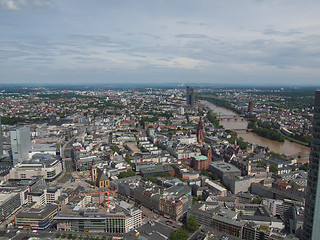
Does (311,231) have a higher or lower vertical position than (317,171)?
lower

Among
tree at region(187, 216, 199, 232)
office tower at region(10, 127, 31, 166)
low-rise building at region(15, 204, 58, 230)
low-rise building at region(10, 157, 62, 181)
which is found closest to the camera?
tree at region(187, 216, 199, 232)

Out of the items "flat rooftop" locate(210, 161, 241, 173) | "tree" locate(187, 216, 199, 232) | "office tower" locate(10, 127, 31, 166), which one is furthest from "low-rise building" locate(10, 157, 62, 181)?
"flat rooftop" locate(210, 161, 241, 173)

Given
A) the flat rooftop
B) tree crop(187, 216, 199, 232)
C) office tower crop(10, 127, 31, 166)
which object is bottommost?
tree crop(187, 216, 199, 232)

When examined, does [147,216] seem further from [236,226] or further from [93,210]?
[236,226]

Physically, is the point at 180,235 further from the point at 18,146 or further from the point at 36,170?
the point at 18,146

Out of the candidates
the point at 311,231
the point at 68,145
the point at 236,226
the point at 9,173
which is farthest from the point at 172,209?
the point at 68,145

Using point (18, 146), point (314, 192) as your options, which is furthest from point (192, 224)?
point (18, 146)

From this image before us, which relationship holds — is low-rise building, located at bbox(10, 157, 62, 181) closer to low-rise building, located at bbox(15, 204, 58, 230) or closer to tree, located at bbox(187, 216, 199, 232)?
low-rise building, located at bbox(15, 204, 58, 230)
